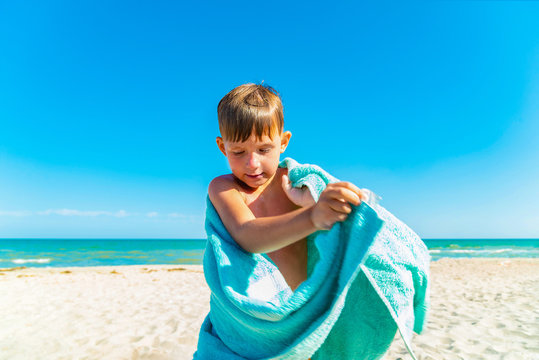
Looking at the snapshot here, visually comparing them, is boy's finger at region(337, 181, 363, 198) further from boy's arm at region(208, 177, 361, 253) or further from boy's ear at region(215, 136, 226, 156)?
boy's ear at region(215, 136, 226, 156)

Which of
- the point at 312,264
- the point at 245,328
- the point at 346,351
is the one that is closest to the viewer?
the point at 245,328

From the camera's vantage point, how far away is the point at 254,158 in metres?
1.70

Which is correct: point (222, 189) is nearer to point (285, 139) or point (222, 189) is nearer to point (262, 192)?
point (262, 192)

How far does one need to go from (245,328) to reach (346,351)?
53 cm

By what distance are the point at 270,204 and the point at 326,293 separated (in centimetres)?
71

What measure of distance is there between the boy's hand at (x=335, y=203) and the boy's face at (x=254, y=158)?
1.95ft

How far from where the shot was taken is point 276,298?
1.41 meters

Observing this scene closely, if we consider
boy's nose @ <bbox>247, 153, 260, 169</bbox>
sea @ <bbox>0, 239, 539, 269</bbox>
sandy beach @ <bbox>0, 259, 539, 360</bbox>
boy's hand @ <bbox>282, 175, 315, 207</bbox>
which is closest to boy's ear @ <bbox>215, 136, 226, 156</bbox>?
boy's nose @ <bbox>247, 153, 260, 169</bbox>

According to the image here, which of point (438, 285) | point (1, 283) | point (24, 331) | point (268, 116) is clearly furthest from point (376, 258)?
point (1, 283)

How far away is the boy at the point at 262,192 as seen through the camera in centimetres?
123

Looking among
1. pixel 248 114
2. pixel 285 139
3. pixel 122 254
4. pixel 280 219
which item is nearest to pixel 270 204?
pixel 285 139

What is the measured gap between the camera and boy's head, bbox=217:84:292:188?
1.66 metres

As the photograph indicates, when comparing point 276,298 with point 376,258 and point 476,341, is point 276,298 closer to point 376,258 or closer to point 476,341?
point 376,258

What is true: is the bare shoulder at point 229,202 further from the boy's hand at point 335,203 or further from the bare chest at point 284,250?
the boy's hand at point 335,203
